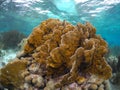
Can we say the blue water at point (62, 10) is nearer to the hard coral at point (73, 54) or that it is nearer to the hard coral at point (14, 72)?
the hard coral at point (73, 54)

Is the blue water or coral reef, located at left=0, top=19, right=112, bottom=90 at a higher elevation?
the blue water

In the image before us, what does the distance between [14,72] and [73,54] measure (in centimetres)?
153

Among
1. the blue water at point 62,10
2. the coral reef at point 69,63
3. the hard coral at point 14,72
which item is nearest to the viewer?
the coral reef at point 69,63

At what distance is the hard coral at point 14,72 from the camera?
15.0 ft

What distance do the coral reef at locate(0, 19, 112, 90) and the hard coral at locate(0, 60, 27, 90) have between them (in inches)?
4.4

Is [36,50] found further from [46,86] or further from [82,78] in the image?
[82,78]

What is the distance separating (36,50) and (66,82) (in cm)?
133

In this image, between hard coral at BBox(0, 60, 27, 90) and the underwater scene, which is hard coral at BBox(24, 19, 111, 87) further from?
hard coral at BBox(0, 60, 27, 90)

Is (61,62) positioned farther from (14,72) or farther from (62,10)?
(62,10)

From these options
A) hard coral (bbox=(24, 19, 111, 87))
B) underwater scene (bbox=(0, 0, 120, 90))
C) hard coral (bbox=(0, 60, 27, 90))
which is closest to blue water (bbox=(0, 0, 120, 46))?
underwater scene (bbox=(0, 0, 120, 90))

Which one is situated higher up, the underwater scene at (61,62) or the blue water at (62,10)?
the blue water at (62,10)

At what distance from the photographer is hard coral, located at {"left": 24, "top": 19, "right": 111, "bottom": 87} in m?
4.01

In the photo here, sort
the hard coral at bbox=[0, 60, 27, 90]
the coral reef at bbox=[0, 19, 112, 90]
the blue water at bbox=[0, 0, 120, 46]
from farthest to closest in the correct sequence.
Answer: the blue water at bbox=[0, 0, 120, 46] → the hard coral at bbox=[0, 60, 27, 90] → the coral reef at bbox=[0, 19, 112, 90]

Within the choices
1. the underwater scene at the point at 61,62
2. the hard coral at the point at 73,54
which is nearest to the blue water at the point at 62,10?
the underwater scene at the point at 61,62
